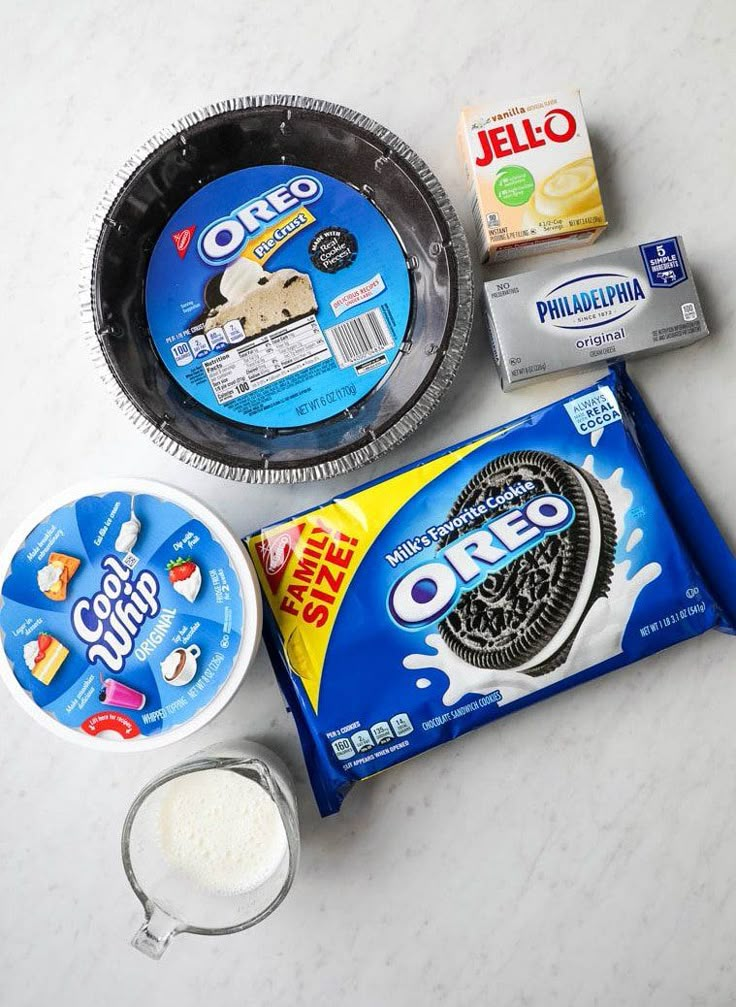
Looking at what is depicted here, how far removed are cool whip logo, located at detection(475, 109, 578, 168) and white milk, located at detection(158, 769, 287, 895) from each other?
0.66 m

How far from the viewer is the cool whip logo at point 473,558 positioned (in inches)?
32.1

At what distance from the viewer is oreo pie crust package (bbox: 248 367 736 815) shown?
81 centimetres

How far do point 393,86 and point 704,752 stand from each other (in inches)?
31.2

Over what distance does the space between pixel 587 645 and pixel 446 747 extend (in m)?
0.19

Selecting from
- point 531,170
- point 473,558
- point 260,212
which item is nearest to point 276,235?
point 260,212

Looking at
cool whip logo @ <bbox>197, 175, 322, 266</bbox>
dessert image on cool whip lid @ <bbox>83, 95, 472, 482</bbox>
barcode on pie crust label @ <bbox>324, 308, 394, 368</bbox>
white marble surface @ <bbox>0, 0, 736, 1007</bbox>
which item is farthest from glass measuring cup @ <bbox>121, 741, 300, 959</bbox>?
cool whip logo @ <bbox>197, 175, 322, 266</bbox>

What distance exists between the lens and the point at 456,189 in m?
0.90

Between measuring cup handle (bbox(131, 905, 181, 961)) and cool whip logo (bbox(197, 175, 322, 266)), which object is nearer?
measuring cup handle (bbox(131, 905, 181, 961))

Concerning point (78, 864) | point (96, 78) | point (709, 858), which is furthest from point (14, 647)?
point (709, 858)

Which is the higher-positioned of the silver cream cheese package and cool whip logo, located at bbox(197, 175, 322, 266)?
cool whip logo, located at bbox(197, 175, 322, 266)

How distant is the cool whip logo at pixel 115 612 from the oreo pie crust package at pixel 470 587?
0.11 m

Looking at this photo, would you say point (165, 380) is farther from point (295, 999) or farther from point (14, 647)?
point (295, 999)

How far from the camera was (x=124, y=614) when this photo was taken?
0.77 m

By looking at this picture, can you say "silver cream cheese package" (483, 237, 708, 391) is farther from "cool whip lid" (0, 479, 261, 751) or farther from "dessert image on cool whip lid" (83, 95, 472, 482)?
"cool whip lid" (0, 479, 261, 751)
